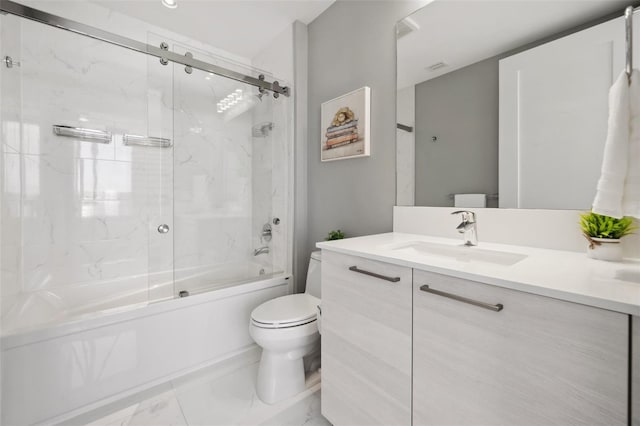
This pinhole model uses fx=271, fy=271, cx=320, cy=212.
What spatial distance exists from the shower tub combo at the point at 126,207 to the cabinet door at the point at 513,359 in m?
1.38

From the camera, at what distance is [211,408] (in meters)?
1.42

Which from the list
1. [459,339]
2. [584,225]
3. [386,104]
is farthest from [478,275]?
[386,104]

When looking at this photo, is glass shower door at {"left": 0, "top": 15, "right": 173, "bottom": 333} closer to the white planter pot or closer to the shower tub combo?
the shower tub combo

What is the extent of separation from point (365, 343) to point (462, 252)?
1.89ft

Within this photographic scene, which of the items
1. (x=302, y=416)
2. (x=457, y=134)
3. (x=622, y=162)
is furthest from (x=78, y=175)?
(x=622, y=162)

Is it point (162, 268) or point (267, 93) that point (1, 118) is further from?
point (267, 93)

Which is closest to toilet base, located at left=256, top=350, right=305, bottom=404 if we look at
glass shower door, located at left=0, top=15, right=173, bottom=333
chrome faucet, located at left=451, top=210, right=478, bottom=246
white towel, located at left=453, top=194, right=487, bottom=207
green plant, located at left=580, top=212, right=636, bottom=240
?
glass shower door, located at left=0, top=15, right=173, bottom=333

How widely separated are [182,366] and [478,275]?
1755mm

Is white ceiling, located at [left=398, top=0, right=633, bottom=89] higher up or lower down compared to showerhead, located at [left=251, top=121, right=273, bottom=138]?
higher up

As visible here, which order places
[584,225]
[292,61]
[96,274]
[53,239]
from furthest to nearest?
1. [292,61]
2. [96,274]
3. [53,239]
4. [584,225]

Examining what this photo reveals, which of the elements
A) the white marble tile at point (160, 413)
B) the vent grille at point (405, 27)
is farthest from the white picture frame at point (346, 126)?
the white marble tile at point (160, 413)

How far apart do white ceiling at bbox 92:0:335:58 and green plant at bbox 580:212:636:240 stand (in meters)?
2.09

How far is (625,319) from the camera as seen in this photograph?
529 mm

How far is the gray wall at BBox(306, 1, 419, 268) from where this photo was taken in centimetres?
167
